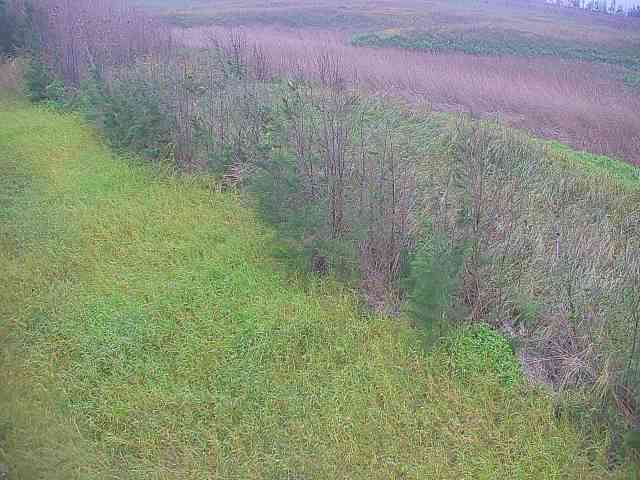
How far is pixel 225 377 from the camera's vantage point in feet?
13.6

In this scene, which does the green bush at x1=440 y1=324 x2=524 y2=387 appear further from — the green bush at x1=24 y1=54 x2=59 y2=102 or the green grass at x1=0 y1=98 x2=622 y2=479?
the green bush at x1=24 y1=54 x2=59 y2=102

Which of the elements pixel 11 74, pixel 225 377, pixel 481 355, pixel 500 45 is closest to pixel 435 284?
pixel 481 355

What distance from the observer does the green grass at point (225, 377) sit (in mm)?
3482

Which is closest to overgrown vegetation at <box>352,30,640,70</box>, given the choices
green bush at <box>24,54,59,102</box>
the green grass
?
green bush at <box>24,54,59,102</box>

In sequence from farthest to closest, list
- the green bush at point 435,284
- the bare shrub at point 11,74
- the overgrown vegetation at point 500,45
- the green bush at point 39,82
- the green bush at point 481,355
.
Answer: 1. the overgrown vegetation at point 500,45
2. the bare shrub at point 11,74
3. the green bush at point 39,82
4. the green bush at point 435,284
5. the green bush at point 481,355

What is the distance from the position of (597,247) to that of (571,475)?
2805 mm

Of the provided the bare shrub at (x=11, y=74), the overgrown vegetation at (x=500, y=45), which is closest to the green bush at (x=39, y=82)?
the bare shrub at (x=11, y=74)

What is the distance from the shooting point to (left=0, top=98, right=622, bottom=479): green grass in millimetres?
3482

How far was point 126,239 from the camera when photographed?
19.9ft

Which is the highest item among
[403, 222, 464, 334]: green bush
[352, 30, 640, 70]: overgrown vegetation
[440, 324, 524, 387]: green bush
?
[352, 30, 640, 70]: overgrown vegetation

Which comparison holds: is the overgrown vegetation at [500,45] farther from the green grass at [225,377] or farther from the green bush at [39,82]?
the green grass at [225,377]

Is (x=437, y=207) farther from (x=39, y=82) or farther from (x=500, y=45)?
(x=500, y=45)

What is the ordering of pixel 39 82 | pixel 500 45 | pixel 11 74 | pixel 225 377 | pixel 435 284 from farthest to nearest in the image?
1. pixel 500 45
2. pixel 11 74
3. pixel 39 82
4. pixel 435 284
5. pixel 225 377

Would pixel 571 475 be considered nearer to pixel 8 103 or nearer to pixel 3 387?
pixel 3 387
